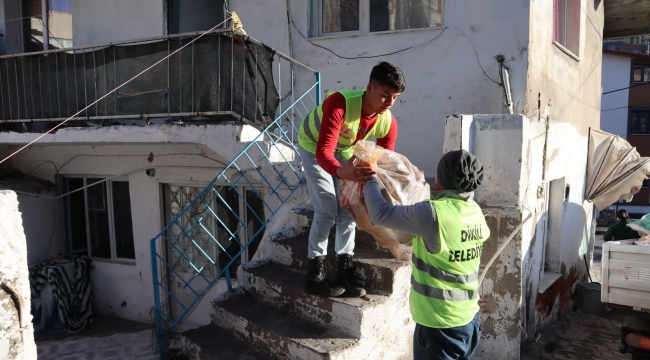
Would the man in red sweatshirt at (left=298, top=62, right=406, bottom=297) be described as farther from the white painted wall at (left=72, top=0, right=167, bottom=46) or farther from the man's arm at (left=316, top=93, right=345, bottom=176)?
the white painted wall at (left=72, top=0, right=167, bottom=46)

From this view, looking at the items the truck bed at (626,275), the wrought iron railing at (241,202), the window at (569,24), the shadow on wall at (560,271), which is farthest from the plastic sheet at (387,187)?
the window at (569,24)

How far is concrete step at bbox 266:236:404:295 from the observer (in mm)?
3141

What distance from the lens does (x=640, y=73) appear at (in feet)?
68.9

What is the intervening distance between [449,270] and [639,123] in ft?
79.3

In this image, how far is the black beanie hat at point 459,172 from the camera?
85.2 inches

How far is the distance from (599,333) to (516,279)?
2.88 m

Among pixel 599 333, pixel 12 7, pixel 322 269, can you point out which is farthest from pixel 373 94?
pixel 12 7

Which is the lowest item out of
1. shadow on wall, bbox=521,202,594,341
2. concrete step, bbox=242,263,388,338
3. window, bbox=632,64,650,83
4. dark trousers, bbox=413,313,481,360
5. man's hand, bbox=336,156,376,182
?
shadow on wall, bbox=521,202,594,341

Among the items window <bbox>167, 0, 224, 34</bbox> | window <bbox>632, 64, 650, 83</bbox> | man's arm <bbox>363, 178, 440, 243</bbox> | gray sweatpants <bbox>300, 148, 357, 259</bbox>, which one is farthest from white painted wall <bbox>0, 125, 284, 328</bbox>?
window <bbox>632, 64, 650, 83</bbox>

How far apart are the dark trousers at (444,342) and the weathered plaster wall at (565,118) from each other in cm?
206

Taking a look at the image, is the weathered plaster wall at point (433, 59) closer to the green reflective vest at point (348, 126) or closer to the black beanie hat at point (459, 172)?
the green reflective vest at point (348, 126)

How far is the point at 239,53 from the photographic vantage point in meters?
4.79

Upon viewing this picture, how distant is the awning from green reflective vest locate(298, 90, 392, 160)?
606 centimetres

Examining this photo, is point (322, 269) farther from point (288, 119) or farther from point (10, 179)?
point (10, 179)
